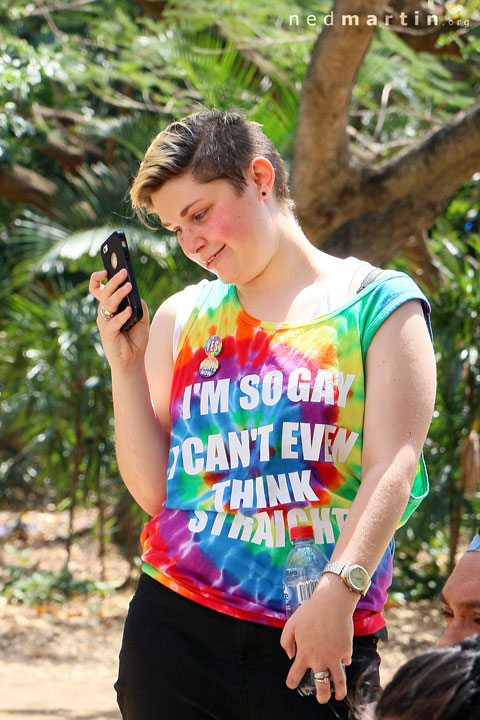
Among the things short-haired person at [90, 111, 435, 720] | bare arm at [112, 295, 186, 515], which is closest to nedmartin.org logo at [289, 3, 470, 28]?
short-haired person at [90, 111, 435, 720]

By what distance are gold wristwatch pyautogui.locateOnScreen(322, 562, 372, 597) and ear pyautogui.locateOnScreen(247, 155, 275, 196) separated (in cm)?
74

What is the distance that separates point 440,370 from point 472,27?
82.9 inches

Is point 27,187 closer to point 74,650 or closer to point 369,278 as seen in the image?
point 74,650

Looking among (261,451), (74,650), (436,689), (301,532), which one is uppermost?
(261,451)

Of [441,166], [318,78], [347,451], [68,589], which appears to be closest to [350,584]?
[347,451]

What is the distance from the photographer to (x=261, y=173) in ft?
6.19

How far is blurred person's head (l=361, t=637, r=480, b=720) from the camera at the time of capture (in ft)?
3.43

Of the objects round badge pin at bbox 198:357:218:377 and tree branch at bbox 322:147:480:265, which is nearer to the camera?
round badge pin at bbox 198:357:218:377

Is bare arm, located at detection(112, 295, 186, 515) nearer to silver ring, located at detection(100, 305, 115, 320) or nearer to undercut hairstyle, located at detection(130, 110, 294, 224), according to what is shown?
silver ring, located at detection(100, 305, 115, 320)

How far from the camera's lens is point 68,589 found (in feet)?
23.2

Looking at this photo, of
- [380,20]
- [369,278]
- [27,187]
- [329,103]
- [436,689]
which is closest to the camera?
[436,689]

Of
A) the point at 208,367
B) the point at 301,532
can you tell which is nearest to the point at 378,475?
the point at 301,532

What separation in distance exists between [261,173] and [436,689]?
43.8 inches

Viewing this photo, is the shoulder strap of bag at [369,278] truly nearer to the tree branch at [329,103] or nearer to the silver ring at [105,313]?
the silver ring at [105,313]
